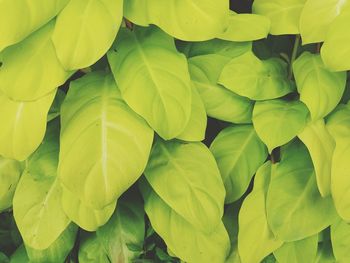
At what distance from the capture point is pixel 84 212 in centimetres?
151

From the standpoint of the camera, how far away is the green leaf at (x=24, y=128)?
1398mm

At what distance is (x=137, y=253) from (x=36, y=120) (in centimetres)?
55

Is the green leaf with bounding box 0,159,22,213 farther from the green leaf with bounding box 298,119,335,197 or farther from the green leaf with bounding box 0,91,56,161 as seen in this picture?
the green leaf with bounding box 298,119,335,197

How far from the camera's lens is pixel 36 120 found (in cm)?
140

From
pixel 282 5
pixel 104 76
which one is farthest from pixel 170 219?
pixel 282 5

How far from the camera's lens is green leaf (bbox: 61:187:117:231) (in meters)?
1.51

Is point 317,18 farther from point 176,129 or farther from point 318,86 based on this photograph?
point 176,129

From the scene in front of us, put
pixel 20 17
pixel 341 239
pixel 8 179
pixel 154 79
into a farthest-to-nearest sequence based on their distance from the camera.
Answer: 1. pixel 8 179
2. pixel 341 239
3. pixel 154 79
4. pixel 20 17

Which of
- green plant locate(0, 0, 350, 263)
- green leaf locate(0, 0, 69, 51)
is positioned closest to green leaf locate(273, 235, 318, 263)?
green plant locate(0, 0, 350, 263)

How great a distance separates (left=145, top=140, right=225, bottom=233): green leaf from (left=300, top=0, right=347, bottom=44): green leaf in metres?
0.40

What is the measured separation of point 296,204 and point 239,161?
196 mm

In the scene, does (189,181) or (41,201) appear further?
(41,201)

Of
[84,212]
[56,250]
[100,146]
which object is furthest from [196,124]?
[56,250]

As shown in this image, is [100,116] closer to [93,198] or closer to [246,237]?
[93,198]
